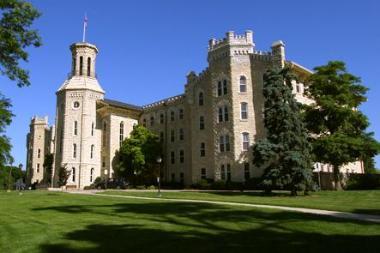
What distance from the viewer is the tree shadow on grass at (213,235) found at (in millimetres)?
8758

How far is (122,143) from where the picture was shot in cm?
4797

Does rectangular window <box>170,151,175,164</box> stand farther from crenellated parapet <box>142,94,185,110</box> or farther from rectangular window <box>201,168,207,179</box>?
rectangular window <box>201,168,207,179</box>

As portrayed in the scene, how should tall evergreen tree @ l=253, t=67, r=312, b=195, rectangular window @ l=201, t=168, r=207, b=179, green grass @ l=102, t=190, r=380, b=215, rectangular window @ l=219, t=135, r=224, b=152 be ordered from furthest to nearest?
rectangular window @ l=201, t=168, r=207, b=179
rectangular window @ l=219, t=135, r=224, b=152
tall evergreen tree @ l=253, t=67, r=312, b=195
green grass @ l=102, t=190, r=380, b=215

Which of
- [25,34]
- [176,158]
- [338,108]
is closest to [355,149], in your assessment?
[338,108]

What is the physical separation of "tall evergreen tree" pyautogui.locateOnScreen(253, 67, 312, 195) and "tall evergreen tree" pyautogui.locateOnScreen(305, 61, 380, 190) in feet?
12.3

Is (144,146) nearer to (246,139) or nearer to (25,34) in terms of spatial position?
(246,139)

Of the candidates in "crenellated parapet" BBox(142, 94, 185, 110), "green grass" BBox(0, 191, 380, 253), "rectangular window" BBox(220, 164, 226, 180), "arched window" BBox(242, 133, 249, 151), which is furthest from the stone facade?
"green grass" BBox(0, 191, 380, 253)

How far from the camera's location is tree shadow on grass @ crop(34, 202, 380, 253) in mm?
8758

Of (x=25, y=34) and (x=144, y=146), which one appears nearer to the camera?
(x=25, y=34)

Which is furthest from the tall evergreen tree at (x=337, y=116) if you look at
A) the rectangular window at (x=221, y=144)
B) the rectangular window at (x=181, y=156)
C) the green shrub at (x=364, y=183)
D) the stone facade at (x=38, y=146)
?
the stone facade at (x=38, y=146)

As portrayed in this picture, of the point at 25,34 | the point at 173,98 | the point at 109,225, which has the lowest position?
the point at 109,225

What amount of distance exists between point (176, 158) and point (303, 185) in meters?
22.9

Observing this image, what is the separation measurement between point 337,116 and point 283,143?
7.48 meters

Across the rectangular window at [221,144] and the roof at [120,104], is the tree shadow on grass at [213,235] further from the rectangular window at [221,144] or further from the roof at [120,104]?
the roof at [120,104]
